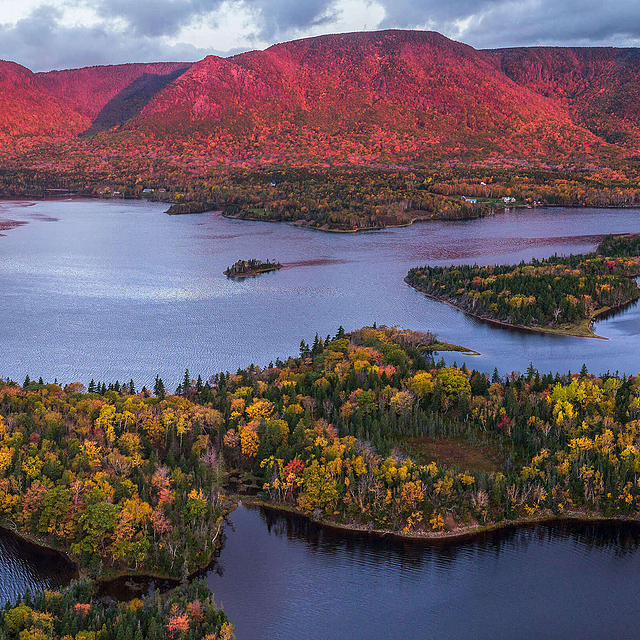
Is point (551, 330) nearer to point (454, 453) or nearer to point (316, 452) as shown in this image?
point (454, 453)

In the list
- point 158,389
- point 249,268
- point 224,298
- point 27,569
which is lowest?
point 27,569

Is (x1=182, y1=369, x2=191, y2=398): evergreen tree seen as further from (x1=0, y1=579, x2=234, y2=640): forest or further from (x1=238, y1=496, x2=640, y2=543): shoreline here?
(x1=0, y1=579, x2=234, y2=640): forest

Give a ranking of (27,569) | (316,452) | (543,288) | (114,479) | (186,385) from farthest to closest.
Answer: (543,288), (186,385), (316,452), (114,479), (27,569)

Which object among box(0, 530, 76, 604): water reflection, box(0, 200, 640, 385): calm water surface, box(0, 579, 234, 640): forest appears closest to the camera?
box(0, 579, 234, 640): forest

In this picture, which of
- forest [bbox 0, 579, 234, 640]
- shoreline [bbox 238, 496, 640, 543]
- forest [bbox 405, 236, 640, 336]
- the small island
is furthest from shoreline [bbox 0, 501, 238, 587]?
the small island

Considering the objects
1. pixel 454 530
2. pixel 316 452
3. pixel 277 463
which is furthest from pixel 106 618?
pixel 454 530

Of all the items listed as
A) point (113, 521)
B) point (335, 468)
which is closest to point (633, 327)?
point (335, 468)
